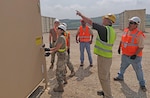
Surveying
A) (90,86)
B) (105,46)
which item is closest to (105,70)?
(105,46)

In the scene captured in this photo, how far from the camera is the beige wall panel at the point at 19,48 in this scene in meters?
3.22

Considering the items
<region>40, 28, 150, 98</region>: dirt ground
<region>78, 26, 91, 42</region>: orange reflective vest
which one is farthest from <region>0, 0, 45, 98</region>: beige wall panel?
<region>78, 26, 91, 42</region>: orange reflective vest

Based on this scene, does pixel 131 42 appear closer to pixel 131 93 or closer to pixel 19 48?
pixel 131 93

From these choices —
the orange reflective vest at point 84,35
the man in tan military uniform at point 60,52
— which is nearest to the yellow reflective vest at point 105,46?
the man in tan military uniform at point 60,52

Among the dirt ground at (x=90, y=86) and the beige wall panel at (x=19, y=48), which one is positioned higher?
the beige wall panel at (x=19, y=48)

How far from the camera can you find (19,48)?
12.2 ft

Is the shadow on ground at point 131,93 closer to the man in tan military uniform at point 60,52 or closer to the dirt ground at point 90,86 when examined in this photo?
the dirt ground at point 90,86

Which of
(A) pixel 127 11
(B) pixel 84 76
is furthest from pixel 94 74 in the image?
(A) pixel 127 11

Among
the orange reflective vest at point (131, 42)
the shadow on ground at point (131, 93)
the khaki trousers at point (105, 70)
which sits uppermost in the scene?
the orange reflective vest at point (131, 42)

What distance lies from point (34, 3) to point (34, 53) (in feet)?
3.47

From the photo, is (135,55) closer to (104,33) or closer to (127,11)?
(104,33)

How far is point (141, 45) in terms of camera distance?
4.95 m

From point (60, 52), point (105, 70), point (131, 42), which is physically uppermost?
point (131, 42)

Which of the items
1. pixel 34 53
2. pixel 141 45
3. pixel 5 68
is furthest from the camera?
pixel 141 45
